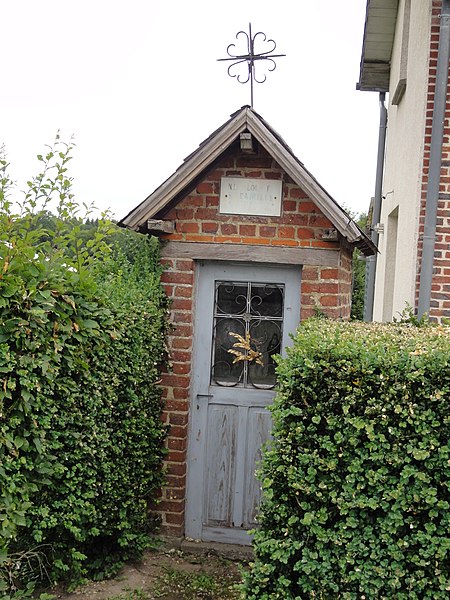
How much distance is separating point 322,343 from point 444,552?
47.0 inches

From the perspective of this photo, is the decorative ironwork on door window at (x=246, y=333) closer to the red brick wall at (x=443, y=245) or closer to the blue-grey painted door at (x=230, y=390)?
the blue-grey painted door at (x=230, y=390)

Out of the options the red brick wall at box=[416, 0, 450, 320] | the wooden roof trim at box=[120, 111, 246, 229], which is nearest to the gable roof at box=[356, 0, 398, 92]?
the red brick wall at box=[416, 0, 450, 320]

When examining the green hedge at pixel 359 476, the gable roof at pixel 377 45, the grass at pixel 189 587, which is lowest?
the grass at pixel 189 587

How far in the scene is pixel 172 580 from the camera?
5.68m

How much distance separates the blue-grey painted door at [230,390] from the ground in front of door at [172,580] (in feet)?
1.22

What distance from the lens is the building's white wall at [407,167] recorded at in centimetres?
696

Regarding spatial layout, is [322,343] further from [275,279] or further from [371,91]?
[371,91]

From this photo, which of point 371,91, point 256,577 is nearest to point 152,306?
point 256,577

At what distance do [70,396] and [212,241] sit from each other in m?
2.32

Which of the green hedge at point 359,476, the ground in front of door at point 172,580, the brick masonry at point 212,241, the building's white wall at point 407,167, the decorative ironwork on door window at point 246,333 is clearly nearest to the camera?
the green hedge at point 359,476

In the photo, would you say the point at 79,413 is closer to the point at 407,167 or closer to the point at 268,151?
the point at 268,151

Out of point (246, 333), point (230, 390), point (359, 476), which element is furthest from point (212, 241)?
point (359, 476)

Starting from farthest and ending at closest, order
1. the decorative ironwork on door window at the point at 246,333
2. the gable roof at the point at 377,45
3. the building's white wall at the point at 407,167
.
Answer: the gable roof at the point at 377,45 → the building's white wall at the point at 407,167 → the decorative ironwork on door window at the point at 246,333

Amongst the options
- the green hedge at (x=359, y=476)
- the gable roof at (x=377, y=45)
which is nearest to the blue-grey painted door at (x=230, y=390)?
the green hedge at (x=359, y=476)
